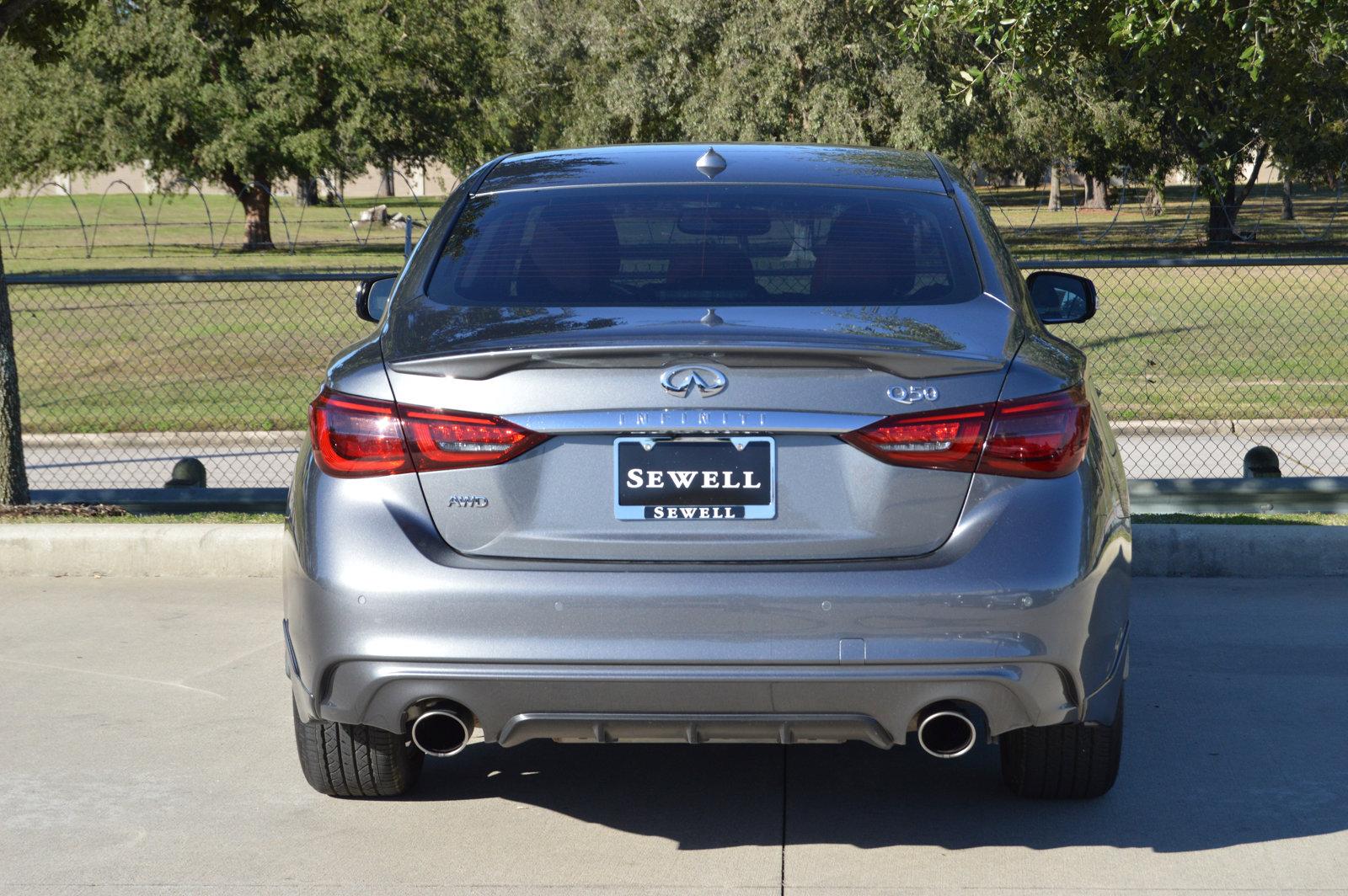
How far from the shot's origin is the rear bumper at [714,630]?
3482 mm

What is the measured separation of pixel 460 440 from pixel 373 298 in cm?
182

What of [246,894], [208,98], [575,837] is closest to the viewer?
[246,894]

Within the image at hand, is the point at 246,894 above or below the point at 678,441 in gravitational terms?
below

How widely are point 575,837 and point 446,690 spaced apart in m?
0.80

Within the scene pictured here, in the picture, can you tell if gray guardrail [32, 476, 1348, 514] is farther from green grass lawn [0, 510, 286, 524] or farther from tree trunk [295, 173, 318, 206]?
tree trunk [295, 173, 318, 206]

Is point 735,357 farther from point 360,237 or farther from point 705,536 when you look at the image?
point 360,237

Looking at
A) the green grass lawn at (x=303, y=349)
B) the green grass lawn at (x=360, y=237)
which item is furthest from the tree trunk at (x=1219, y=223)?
the green grass lawn at (x=303, y=349)

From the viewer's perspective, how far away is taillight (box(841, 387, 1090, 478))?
3508 millimetres

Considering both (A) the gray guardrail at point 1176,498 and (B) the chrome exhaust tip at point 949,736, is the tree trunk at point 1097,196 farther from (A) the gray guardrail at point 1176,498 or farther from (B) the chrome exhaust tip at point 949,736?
(B) the chrome exhaust tip at point 949,736

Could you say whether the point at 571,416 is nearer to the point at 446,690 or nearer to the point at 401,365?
the point at 401,365

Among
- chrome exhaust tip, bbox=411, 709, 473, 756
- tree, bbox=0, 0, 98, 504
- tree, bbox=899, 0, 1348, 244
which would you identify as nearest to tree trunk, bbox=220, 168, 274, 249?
tree, bbox=899, 0, 1348, 244

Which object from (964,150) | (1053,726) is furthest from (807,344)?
(964,150)

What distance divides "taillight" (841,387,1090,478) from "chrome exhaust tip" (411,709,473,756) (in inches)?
43.9

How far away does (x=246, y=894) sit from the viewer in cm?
381
